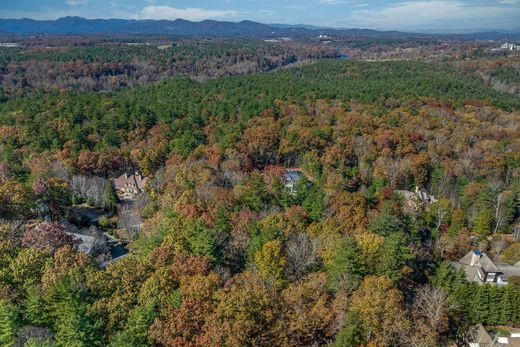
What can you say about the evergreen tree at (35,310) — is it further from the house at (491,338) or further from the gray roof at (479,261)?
the gray roof at (479,261)

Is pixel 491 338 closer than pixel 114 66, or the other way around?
pixel 491 338

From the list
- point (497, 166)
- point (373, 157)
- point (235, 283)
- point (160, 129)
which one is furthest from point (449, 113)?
point (235, 283)

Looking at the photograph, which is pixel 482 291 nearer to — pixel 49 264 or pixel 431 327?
pixel 431 327

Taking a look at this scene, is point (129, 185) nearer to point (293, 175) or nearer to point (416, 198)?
point (293, 175)

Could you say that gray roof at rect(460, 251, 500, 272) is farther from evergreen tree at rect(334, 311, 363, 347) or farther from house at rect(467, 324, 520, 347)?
evergreen tree at rect(334, 311, 363, 347)

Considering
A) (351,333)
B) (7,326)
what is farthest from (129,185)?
(351,333)
